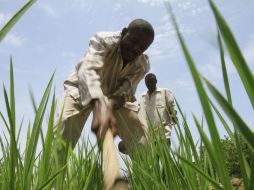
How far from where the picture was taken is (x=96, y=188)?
1.29 metres

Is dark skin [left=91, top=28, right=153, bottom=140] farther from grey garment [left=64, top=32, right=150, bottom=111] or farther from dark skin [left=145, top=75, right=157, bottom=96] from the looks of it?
dark skin [left=145, top=75, right=157, bottom=96]

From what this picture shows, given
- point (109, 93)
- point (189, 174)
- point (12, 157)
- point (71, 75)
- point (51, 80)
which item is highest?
point (71, 75)

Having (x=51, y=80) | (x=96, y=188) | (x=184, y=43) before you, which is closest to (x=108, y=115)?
(x=96, y=188)

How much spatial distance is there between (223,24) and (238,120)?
6 centimetres

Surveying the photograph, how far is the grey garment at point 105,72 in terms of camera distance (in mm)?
1832

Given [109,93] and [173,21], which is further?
[109,93]

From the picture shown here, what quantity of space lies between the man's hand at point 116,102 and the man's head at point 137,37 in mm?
246

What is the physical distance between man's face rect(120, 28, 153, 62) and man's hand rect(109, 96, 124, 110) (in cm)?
23

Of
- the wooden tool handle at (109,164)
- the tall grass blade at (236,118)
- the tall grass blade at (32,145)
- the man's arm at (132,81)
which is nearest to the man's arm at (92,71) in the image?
the man's arm at (132,81)

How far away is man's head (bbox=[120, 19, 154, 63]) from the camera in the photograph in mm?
1877

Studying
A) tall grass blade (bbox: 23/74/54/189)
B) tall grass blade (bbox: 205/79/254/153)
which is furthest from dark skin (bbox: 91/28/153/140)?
tall grass blade (bbox: 205/79/254/153)

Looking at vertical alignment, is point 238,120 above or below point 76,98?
below

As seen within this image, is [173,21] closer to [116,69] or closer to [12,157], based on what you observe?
[12,157]

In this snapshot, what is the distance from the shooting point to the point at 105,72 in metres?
2.17
